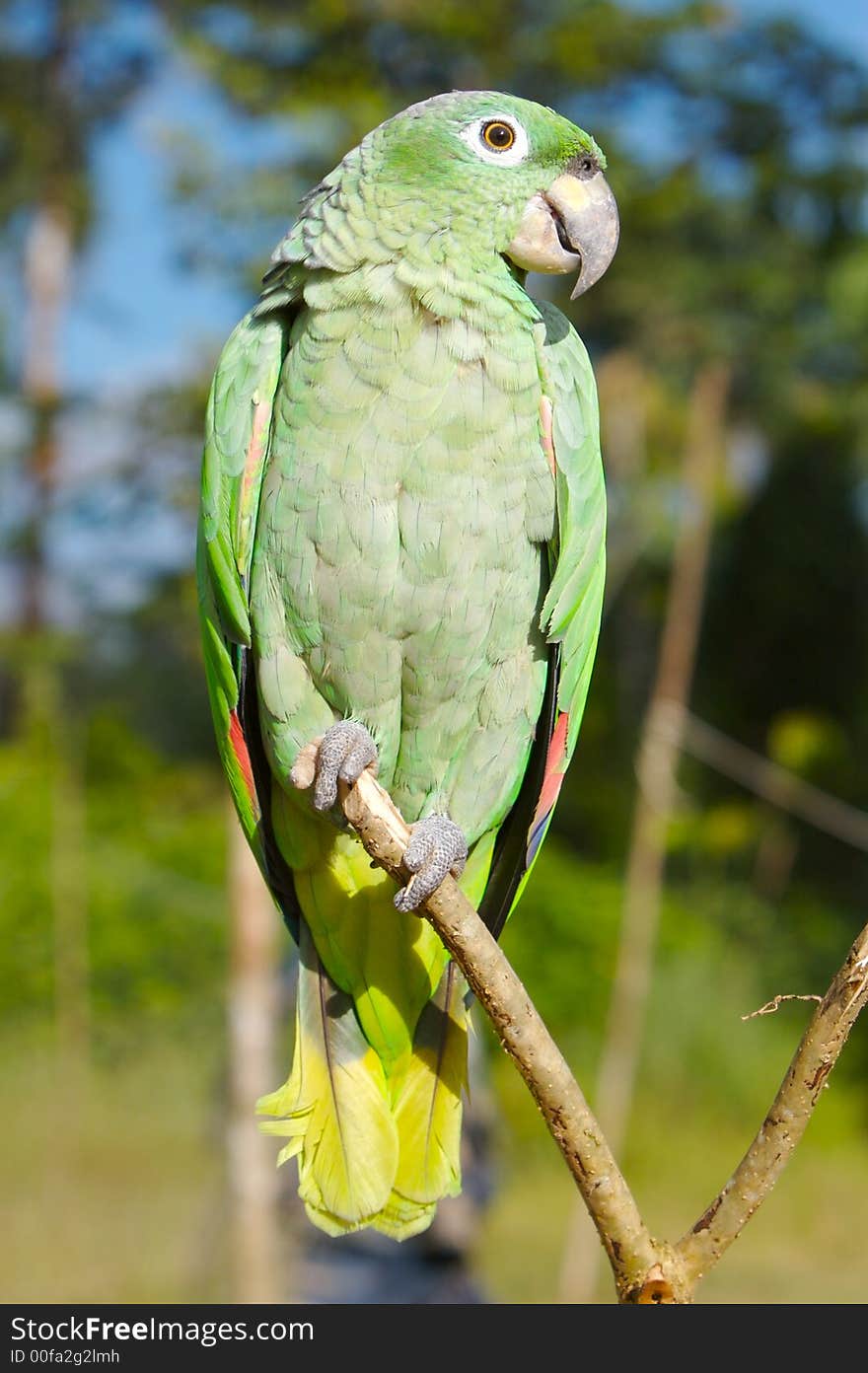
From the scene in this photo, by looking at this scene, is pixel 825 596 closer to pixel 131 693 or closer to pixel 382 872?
pixel 131 693

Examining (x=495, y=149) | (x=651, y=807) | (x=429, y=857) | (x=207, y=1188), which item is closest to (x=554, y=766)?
(x=429, y=857)

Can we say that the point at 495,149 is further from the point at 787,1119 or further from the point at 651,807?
the point at 651,807

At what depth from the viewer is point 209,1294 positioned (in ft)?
18.7

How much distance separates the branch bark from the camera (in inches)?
55.5

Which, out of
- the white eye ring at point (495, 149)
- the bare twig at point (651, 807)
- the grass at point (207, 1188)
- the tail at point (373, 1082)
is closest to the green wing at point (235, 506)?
the tail at point (373, 1082)

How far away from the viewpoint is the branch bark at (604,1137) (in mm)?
1409

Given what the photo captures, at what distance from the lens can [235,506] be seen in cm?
195

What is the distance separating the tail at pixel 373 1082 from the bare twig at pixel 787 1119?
566mm

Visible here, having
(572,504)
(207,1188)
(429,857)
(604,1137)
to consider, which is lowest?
(207,1188)

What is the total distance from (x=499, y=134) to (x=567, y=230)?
186mm

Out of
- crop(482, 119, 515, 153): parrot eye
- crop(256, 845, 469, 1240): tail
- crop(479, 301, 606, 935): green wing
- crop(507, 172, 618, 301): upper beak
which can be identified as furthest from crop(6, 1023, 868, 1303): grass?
crop(482, 119, 515, 153): parrot eye

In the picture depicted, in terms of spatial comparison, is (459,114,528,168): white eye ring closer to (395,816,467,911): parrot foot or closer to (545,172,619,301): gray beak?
(545,172,619,301): gray beak

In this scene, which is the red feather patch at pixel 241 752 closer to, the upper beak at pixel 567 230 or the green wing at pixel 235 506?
the green wing at pixel 235 506

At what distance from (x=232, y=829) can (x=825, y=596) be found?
6187 mm
